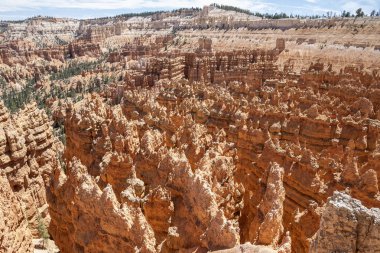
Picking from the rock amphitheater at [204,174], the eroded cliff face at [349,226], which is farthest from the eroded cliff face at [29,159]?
the eroded cliff face at [349,226]

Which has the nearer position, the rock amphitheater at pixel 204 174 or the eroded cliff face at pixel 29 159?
the rock amphitheater at pixel 204 174

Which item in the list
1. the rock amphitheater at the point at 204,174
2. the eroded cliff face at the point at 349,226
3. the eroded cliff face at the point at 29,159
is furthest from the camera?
the eroded cliff face at the point at 29,159

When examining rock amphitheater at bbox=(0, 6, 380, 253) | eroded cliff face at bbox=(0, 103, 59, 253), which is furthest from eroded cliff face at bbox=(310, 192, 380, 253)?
eroded cliff face at bbox=(0, 103, 59, 253)

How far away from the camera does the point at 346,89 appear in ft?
105

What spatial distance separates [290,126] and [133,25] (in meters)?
153

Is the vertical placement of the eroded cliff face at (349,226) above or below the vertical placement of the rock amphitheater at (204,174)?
above

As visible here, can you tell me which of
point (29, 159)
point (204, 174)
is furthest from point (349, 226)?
point (29, 159)

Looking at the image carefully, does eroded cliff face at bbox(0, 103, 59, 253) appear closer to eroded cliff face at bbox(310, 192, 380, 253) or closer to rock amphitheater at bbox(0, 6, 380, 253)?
rock amphitheater at bbox(0, 6, 380, 253)

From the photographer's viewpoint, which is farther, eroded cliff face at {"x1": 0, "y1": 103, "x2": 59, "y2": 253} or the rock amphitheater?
eroded cliff face at {"x1": 0, "y1": 103, "x2": 59, "y2": 253}

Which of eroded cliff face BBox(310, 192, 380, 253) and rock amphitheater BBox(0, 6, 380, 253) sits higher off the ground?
eroded cliff face BBox(310, 192, 380, 253)

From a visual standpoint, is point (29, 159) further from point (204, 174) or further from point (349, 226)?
point (349, 226)

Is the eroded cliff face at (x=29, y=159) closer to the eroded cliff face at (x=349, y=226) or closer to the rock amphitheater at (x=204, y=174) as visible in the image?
the rock amphitheater at (x=204, y=174)

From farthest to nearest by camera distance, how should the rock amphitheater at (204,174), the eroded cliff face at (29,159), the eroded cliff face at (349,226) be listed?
the eroded cliff face at (29,159) < the rock amphitheater at (204,174) < the eroded cliff face at (349,226)

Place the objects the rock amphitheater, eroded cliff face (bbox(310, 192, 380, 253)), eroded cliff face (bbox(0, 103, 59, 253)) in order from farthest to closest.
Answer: eroded cliff face (bbox(0, 103, 59, 253)) < the rock amphitheater < eroded cliff face (bbox(310, 192, 380, 253))
